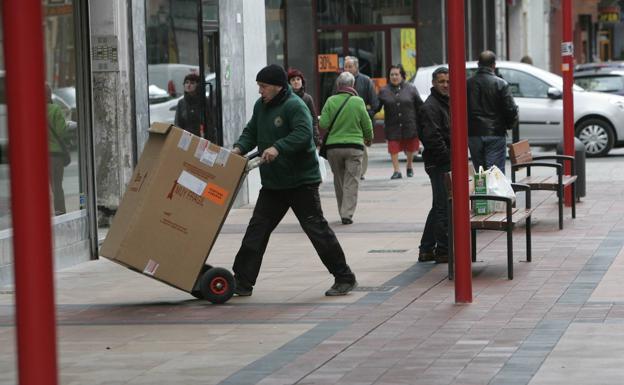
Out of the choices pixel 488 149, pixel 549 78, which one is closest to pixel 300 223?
pixel 488 149

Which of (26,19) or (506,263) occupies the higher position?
(26,19)

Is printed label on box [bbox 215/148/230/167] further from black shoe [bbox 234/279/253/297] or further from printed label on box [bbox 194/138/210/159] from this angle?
black shoe [bbox 234/279/253/297]

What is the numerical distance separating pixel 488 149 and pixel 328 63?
17.4 metres

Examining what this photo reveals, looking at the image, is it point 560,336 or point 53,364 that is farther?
point 560,336

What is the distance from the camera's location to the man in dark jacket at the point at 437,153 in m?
12.1

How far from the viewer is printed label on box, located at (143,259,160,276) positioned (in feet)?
32.9

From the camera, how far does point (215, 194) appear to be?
398 inches

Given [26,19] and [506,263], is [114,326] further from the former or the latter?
[26,19]

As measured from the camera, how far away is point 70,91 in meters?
13.2

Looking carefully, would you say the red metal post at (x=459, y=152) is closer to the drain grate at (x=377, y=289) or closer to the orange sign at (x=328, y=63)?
the drain grate at (x=377, y=289)

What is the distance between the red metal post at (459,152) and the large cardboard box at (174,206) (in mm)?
1466

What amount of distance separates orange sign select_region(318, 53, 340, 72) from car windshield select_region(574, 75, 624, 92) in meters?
6.05

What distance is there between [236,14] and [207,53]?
0.95m

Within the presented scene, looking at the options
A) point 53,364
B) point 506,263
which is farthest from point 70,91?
point 53,364
